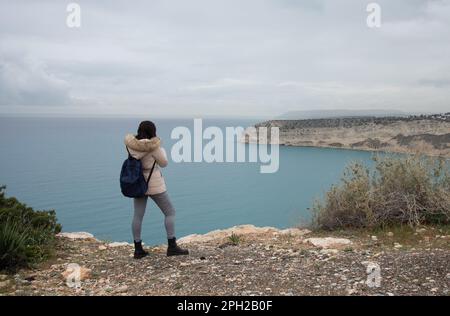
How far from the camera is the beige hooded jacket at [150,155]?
597cm

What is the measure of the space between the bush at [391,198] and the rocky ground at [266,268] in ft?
1.38

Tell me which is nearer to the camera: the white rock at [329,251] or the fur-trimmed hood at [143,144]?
the fur-trimmed hood at [143,144]

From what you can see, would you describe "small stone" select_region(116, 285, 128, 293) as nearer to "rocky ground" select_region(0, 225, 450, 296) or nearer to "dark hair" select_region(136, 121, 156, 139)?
"rocky ground" select_region(0, 225, 450, 296)

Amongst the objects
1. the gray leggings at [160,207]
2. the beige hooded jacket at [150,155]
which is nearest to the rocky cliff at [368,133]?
the gray leggings at [160,207]

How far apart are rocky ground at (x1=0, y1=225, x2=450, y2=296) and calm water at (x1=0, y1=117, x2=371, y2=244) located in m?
2.38

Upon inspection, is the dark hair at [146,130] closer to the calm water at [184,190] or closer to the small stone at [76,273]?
the small stone at [76,273]

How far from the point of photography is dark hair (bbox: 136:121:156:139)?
603 cm

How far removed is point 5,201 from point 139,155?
372 cm

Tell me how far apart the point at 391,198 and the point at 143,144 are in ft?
16.0

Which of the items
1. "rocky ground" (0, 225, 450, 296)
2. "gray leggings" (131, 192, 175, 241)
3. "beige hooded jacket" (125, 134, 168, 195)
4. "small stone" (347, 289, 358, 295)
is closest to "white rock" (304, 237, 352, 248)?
"rocky ground" (0, 225, 450, 296)

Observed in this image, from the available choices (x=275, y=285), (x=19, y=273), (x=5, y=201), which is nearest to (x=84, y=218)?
(x=5, y=201)

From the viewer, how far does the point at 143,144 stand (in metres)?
5.96

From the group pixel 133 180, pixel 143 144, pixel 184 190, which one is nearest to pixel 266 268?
pixel 133 180

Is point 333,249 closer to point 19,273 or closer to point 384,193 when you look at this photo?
point 384,193
